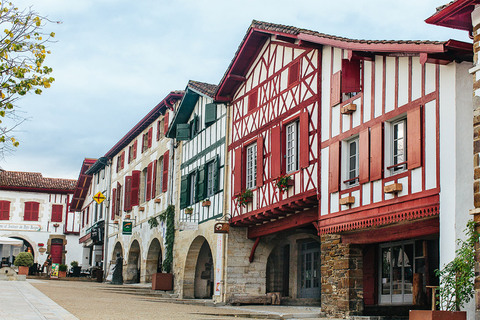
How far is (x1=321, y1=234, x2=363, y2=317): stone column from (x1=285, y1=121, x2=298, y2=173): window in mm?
2098

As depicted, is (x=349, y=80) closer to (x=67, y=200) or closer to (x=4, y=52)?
(x=4, y=52)

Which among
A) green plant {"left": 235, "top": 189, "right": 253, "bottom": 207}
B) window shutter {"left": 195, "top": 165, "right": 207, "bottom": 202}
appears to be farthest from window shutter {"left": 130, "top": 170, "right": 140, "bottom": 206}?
green plant {"left": 235, "top": 189, "right": 253, "bottom": 207}

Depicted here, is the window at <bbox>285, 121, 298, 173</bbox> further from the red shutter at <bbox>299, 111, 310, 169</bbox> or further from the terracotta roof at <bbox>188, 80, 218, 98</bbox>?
the terracotta roof at <bbox>188, 80, 218, 98</bbox>

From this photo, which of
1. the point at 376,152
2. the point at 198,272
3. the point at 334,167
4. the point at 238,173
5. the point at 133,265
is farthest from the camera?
the point at 133,265

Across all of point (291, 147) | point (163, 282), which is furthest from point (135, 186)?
point (291, 147)

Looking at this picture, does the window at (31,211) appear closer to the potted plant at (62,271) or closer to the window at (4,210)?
the window at (4,210)

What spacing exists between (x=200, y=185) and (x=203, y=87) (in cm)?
301

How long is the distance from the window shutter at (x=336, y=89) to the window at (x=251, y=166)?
13.0 ft

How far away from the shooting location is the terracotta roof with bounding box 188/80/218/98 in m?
19.7

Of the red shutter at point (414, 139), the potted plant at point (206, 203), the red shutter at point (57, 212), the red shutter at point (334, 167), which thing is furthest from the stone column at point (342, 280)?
the red shutter at point (57, 212)

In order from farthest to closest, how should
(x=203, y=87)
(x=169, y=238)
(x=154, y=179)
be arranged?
(x=154, y=179), (x=169, y=238), (x=203, y=87)

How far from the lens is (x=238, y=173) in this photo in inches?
689

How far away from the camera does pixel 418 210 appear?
34.2 feet

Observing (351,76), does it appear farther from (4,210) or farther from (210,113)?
(4,210)
